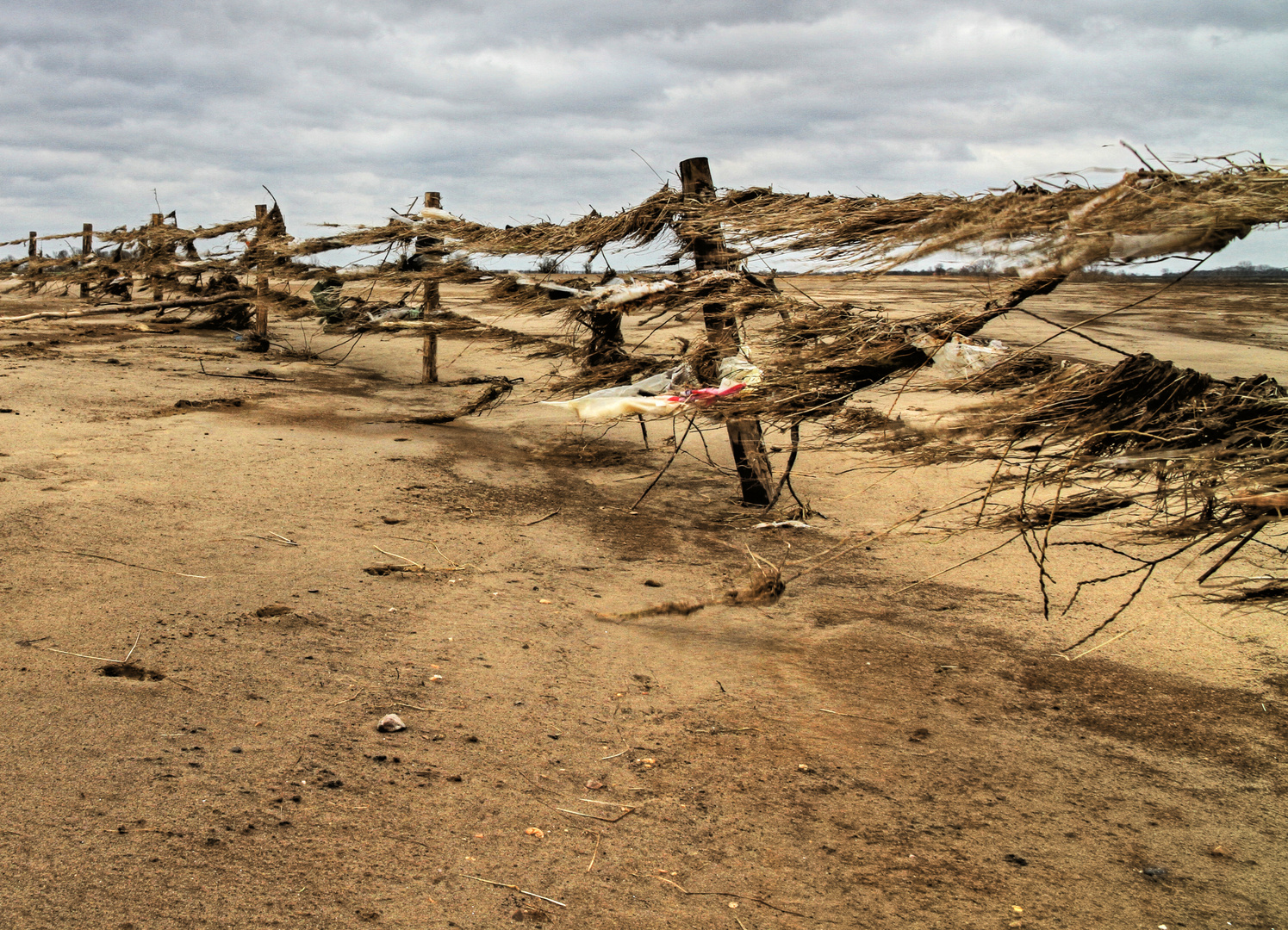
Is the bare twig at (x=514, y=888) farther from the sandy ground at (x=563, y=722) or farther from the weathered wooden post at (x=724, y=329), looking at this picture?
the weathered wooden post at (x=724, y=329)

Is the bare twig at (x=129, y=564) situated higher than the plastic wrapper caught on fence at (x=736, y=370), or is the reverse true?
the plastic wrapper caught on fence at (x=736, y=370)

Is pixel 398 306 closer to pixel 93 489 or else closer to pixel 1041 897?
pixel 93 489

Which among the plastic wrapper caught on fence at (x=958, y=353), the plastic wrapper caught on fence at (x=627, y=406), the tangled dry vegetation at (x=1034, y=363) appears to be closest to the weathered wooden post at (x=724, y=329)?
the tangled dry vegetation at (x=1034, y=363)

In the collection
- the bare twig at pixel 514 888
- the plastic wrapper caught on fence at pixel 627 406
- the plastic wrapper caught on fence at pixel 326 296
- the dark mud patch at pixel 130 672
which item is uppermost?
the plastic wrapper caught on fence at pixel 326 296

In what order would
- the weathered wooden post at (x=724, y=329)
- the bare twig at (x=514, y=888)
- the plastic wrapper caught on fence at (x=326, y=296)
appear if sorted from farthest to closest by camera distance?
the plastic wrapper caught on fence at (x=326, y=296)
the weathered wooden post at (x=724, y=329)
the bare twig at (x=514, y=888)

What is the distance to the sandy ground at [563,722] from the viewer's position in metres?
2.63

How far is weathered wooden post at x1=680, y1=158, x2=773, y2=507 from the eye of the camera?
639 cm

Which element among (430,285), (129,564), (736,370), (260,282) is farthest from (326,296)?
(129,564)

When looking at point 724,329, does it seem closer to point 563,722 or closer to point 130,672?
point 563,722

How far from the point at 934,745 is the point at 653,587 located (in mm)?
2164

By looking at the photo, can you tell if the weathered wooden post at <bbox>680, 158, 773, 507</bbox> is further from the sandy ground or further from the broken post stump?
the broken post stump

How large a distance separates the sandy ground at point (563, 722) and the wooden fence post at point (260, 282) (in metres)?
5.52

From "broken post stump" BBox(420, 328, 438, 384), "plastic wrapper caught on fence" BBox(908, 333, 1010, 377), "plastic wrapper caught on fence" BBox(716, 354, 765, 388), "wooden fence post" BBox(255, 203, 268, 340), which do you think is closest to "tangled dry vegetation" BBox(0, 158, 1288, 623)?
"plastic wrapper caught on fence" BBox(908, 333, 1010, 377)

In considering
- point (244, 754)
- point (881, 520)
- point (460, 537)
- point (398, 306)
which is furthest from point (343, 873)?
point (398, 306)
